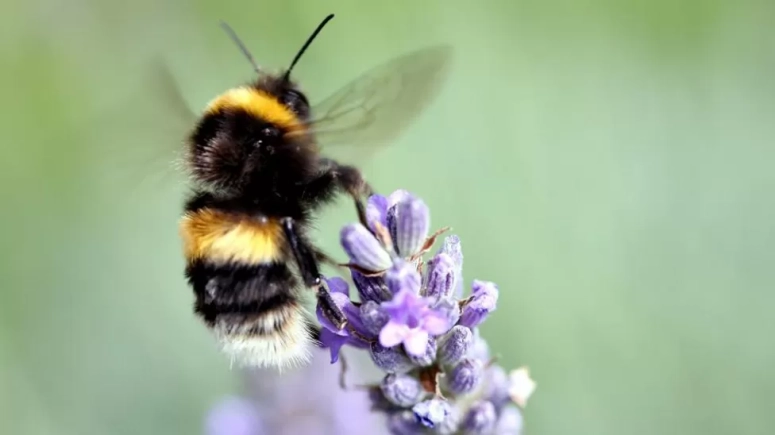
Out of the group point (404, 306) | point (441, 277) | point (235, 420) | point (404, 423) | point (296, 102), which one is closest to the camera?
point (404, 306)

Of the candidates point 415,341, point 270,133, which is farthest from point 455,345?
point 270,133

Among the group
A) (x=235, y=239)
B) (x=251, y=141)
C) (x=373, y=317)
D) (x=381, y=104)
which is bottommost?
(x=373, y=317)

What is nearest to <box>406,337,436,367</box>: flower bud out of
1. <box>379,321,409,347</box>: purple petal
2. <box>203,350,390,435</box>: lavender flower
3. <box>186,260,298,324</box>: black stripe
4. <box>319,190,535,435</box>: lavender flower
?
<box>319,190,535,435</box>: lavender flower

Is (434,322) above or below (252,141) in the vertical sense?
below

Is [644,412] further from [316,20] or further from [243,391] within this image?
[316,20]

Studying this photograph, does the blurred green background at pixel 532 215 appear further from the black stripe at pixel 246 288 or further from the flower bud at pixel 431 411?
the flower bud at pixel 431 411

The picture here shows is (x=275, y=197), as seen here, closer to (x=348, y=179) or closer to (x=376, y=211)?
(x=348, y=179)
